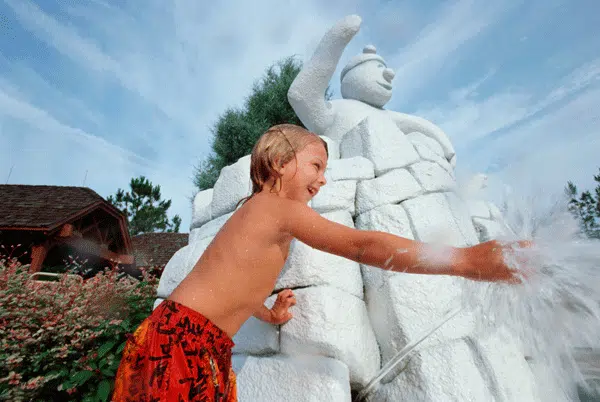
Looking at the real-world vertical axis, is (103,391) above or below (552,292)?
below

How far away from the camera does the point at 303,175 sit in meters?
1.42

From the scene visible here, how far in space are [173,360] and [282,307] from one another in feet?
2.30

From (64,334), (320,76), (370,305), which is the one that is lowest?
(370,305)

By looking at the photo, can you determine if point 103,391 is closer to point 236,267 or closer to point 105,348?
point 105,348

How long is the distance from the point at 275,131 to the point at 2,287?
3.93 metres

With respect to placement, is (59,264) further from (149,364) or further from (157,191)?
(157,191)

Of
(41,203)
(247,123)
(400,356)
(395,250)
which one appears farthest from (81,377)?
(41,203)

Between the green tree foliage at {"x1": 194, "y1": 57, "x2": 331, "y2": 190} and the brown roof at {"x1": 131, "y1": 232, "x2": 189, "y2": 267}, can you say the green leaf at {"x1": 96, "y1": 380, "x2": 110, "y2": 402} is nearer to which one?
the green tree foliage at {"x1": 194, "y1": 57, "x2": 331, "y2": 190}

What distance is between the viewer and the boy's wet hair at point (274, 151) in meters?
1.44

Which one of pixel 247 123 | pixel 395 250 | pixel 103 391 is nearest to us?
pixel 395 250

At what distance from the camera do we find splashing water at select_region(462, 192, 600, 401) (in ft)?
2.67

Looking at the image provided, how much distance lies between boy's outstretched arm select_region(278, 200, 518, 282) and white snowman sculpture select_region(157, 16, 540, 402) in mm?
355

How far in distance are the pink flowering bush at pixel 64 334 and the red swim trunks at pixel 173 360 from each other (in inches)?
Answer: 69.0

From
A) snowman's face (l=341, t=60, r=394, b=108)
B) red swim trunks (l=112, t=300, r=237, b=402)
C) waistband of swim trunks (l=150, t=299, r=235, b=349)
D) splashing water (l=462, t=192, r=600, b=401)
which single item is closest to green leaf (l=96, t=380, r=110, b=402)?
red swim trunks (l=112, t=300, r=237, b=402)
